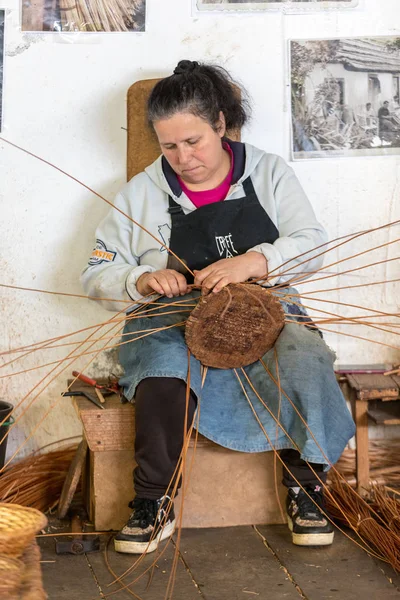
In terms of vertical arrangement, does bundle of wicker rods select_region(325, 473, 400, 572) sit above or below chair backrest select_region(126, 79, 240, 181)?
below

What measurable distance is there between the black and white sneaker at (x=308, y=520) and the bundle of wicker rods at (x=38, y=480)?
2.60ft

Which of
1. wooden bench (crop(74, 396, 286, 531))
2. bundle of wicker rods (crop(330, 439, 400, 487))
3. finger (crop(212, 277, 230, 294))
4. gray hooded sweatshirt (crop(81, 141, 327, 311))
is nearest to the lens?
finger (crop(212, 277, 230, 294))

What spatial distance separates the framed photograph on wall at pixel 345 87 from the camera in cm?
266

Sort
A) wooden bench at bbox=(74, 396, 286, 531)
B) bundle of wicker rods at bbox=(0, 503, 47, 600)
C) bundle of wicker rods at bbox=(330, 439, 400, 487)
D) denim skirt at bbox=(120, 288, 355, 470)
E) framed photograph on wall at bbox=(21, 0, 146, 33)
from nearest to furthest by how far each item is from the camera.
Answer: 1. bundle of wicker rods at bbox=(0, 503, 47, 600)
2. denim skirt at bbox=(120, 288, 355, 470)
3. wooden bench at bbox=(74, 396, 286, 531)
4. bundle of wicker rods at bbox=(330, 439, 400, 487)
5. framed photograph on wall at bbox=(21, 0, 146, 33)

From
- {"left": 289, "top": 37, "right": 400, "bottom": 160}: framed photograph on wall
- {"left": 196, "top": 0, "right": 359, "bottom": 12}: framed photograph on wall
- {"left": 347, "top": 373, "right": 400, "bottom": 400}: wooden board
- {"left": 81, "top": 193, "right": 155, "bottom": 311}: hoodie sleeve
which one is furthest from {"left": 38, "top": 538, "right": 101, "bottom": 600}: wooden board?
{"left": 196, "top": 0, "right": 359, "bottom": 12}: framed photograph on wall

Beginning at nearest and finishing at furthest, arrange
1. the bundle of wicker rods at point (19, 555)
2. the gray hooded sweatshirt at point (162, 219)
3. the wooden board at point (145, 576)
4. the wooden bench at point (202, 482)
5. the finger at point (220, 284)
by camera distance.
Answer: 1. the bundle of wicker rods at point (19, 555)
2. the wooden board at point (145, 576)
3. the finger at point (220, 284)
4. the wooden bench at point (202, 482)
5. the gray hooded sweatshirt at point (162, 219)

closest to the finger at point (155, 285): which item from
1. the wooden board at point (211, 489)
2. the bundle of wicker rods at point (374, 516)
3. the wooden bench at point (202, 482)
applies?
the wooden bench at point (202, 482)

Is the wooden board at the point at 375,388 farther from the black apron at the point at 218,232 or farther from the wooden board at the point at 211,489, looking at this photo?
the black apron at the point at 218,232

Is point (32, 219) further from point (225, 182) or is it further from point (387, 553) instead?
point (387, 553)

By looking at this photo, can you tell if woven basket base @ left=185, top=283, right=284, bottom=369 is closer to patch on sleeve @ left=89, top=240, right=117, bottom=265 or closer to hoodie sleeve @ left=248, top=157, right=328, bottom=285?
hoodie sleeve @ left=248, top=157, right=328, bottom=285

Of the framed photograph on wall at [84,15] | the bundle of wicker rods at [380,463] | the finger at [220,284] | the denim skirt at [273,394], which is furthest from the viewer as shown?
the framed photograph on wall at [84,15]

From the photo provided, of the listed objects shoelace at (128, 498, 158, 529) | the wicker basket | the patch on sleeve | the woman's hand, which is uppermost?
the patch on sleeve

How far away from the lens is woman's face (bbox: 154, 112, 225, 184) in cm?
225

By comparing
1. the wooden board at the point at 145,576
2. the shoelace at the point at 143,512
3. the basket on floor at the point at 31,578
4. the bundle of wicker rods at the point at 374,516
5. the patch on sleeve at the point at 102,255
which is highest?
the patch on sleeve at the point at 102,255
